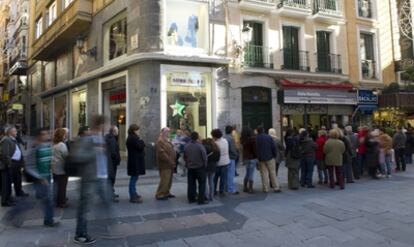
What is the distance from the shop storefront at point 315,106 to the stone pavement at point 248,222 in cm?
832

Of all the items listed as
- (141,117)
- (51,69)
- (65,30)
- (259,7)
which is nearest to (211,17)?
(259,7)

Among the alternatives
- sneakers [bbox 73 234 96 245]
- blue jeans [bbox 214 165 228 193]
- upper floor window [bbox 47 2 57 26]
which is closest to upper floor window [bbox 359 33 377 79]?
blue jeans [bbox 214 165 228 193]

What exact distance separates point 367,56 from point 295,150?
12921 millimetres

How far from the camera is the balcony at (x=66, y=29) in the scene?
18422mm

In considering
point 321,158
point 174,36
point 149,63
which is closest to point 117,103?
point 149,63

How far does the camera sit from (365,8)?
20.6 metres

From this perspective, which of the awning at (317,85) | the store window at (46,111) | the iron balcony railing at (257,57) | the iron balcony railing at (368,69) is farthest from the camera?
the store window at (46,111)

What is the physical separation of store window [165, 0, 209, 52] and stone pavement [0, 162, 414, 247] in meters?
7.73

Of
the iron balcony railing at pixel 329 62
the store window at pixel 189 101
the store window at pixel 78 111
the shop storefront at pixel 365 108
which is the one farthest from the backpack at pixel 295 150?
the store window at pixel 78 111

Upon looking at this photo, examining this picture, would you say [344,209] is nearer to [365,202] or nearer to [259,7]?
[365,202]

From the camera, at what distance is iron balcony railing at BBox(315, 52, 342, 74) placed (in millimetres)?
18922

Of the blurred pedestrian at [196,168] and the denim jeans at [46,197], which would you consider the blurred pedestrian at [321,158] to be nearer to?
the blurred pedestrian at [196,168]

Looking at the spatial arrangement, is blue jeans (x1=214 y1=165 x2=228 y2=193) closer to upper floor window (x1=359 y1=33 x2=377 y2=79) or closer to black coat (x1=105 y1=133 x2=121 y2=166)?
black coat (x1=105 y1=133 x2=121 y2=166)

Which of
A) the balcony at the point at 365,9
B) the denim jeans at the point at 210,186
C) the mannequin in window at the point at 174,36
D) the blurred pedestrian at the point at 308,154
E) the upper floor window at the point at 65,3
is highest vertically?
the upper floor window at the point at 65,3
